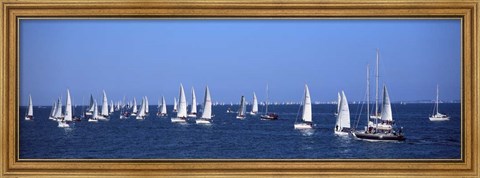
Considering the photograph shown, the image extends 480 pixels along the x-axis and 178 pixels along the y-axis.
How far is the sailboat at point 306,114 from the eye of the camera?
7.43 meters

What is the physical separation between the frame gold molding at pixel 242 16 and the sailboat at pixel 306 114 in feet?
1.84

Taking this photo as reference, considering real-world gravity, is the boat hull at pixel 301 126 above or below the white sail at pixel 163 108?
below

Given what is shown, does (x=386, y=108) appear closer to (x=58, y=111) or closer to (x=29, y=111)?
(x=58, y=111)

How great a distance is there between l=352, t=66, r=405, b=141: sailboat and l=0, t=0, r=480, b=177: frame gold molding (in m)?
0.56

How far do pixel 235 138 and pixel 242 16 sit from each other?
1.19 meters

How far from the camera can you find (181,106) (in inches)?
300

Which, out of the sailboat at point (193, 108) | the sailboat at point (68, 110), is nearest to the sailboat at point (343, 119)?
the sailboat at point (193, 108)

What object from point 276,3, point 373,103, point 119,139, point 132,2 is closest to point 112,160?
point 119,139

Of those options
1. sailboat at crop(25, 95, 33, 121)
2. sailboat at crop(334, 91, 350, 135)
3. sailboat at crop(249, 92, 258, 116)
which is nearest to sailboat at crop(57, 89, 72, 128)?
sailboat at crop(25, 95, 33, 121)

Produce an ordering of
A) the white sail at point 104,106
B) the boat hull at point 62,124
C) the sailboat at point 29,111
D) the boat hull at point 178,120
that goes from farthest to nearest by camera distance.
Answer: the boat hull at point 178,120 < the white sail at point 104,106 < the boat hull at point 62,124 < the sailboat at point 29,111

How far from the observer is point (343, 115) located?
25.0ft

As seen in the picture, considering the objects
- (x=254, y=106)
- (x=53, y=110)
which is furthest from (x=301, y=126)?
(x=53, y=110)

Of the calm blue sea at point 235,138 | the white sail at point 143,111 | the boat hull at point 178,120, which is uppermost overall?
the white sail at point 143,111

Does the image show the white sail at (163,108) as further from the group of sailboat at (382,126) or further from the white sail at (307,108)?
the group of sailboat at (382,126)
